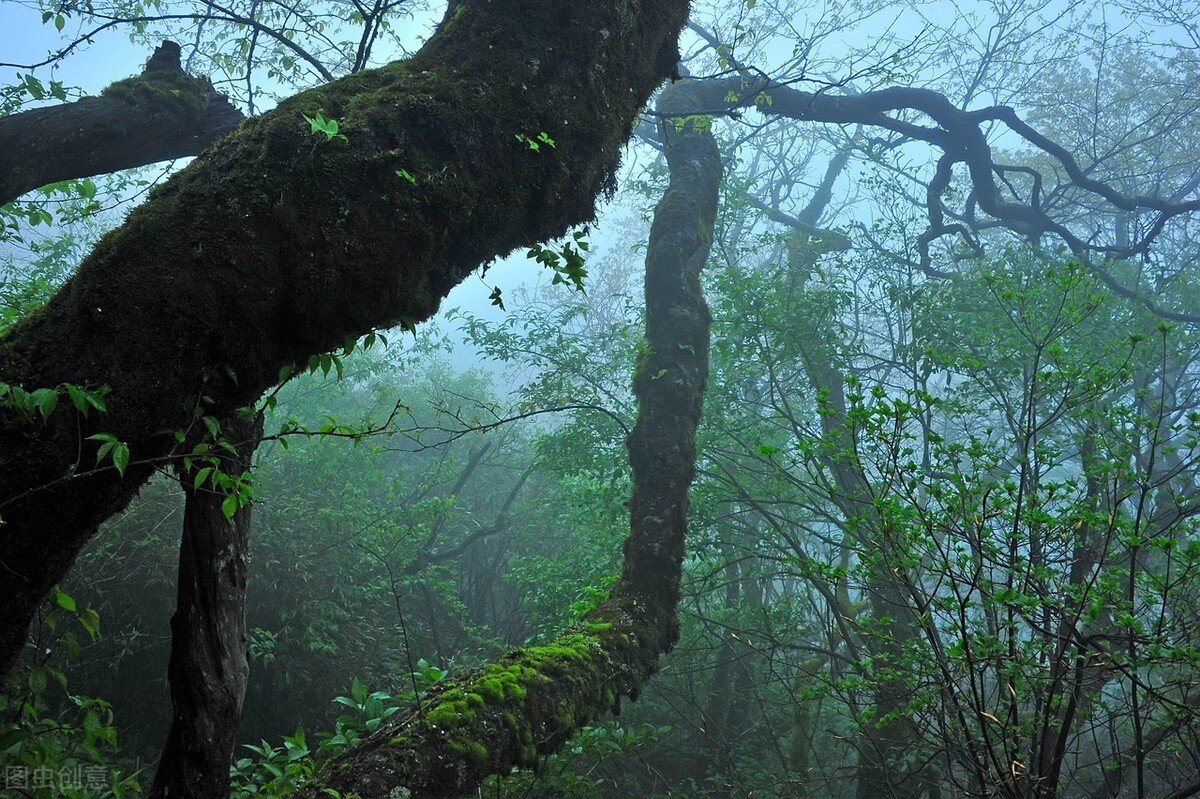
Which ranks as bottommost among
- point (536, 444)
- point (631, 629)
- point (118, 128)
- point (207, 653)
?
point (207, 653)

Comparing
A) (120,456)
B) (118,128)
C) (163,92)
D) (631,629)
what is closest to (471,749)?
(631,629)

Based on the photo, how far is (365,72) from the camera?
2357 mm

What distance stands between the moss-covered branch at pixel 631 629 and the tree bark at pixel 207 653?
467 millimetres

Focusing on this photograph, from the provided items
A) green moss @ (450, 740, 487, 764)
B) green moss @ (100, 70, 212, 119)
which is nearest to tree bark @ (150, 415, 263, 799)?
green moss @ (450, 740, 487, 764)

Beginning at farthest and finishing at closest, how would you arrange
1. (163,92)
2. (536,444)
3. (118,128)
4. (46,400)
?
(536,444), (163,92), (118,128), (46,400)

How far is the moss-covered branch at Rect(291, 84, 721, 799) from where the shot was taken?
2.91m

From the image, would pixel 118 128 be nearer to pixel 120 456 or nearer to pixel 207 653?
pixel 207 653

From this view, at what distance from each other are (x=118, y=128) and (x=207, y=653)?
275cm

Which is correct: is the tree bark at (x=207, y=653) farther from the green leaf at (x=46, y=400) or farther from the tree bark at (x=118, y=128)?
the tree bark at (x=118, y=128)

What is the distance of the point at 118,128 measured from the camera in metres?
4.04

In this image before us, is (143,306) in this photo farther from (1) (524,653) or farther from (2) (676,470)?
(2) (676,470)

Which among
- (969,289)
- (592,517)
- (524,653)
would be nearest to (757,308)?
(969,289)

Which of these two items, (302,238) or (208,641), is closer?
(302,238)

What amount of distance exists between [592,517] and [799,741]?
135 inches
